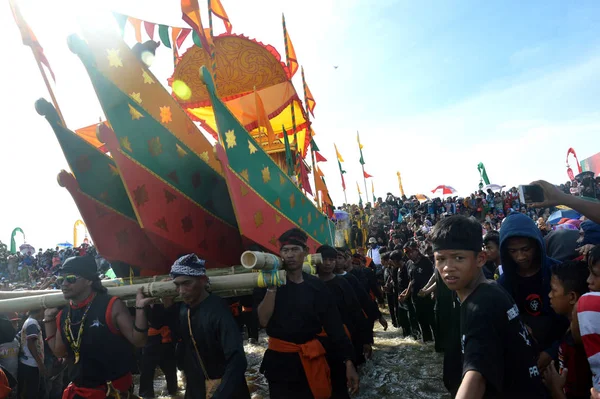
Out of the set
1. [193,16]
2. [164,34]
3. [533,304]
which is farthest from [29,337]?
[533,304]

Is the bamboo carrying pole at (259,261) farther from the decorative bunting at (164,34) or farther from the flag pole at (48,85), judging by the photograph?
the decorative bunting at (164,34)

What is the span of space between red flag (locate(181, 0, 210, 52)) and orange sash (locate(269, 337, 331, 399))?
4288 mm

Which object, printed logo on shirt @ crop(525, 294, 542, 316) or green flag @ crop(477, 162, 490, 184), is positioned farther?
green flag @ crop(477, 162, 490, 184)

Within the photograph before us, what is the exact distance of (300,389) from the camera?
9.27ft

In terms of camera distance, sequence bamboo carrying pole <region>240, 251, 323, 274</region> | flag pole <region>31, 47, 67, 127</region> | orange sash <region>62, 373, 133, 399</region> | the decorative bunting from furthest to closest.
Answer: the decorative bunting → flag pole <region>31, 47, 67, 127</region> → orange sash <region>62, 373, 133, 399</region> → bamboo carrying pole <region>240, 251, 323, 274</region>

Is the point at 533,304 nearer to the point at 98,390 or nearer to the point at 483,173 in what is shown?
the point at 98,390

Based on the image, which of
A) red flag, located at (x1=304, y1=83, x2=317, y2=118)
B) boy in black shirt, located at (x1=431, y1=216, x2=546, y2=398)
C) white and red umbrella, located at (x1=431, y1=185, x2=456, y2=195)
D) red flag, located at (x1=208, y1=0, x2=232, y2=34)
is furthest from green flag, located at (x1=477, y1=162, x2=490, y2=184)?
boy in black shirt, located at (x1=431, y1=216, x2=546, y2=398)

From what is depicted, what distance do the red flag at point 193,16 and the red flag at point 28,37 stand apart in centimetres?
186

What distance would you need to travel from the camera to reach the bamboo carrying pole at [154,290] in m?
2.76

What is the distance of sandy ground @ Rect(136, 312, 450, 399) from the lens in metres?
4.68

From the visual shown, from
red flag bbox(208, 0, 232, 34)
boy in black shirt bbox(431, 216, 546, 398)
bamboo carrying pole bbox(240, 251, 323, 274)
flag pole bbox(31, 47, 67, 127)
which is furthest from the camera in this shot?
red flag bbox(208, 0, 232, 34)

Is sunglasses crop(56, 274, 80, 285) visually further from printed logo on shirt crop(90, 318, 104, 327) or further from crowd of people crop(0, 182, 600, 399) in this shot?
printed logo on shirt crop(90, 318, 104, 327)

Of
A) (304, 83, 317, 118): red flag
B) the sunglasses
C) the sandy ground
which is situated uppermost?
(304, 83, 317, 118): red flag

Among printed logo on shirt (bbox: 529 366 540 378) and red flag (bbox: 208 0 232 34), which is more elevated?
red flag (bbox: 208 0 232 34)
